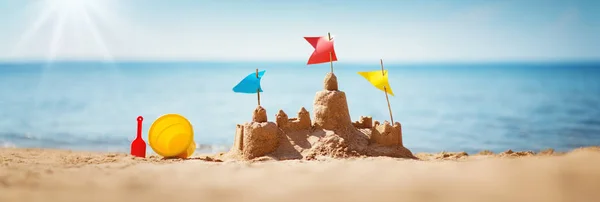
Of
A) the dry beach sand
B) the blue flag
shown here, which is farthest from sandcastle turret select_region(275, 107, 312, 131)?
the dry beach sand

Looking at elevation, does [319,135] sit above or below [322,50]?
below

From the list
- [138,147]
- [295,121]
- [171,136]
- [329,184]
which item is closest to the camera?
[329,184]

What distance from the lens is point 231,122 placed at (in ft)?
51.0

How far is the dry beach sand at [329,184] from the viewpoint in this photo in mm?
2676

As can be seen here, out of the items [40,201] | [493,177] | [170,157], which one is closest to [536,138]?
[170,157]

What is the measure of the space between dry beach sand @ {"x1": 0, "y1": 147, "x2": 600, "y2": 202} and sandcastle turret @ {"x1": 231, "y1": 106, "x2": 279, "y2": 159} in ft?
7.80

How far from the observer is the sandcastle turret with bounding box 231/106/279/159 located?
5902mm

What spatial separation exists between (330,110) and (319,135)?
318 millimetres

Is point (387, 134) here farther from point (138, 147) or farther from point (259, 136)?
point (138, 147)

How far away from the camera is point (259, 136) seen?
19.4 feet

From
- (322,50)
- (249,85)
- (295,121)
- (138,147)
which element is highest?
(322,50)

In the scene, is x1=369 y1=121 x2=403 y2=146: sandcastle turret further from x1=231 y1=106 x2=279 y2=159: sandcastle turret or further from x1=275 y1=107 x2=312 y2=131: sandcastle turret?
x1=231 y1=106 x2=279 y2=159: sandcastle turret

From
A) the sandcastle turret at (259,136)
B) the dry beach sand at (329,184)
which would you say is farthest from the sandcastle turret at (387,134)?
the dry beach sand at (329,184)

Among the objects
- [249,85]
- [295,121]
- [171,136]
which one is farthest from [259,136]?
[171,136]
